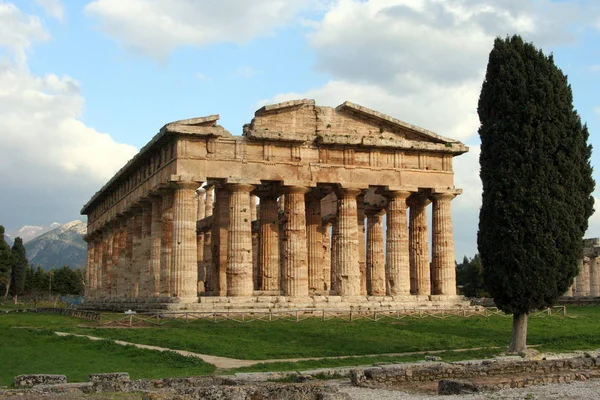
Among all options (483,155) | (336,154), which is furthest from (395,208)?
(483,155)

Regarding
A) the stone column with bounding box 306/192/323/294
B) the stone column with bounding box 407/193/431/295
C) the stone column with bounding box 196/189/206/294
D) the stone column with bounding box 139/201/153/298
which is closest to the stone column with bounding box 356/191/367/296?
the stone column with bounding box 306/192/323/294

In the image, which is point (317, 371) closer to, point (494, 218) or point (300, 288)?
point (494, 218)

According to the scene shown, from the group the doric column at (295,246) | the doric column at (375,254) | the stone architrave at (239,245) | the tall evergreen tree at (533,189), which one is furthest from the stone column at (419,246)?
the tall evergreen tree at (533,189)

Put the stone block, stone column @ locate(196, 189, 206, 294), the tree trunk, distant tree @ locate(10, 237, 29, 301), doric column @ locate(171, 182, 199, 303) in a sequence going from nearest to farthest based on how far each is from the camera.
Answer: the stone block
the tree trunk
doric column @ locate(171, 182, 199, 303)
stone column @ locate(196, 189, 206, 294)
distant tree @ locate(10, 237, 29, 301)

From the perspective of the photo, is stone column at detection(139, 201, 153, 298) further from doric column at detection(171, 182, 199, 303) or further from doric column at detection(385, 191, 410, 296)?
doric column at detection(385, 191, 410, 296)

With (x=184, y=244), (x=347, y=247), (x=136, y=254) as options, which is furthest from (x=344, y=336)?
(x=136, y=254)

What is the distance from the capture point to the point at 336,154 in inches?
1513

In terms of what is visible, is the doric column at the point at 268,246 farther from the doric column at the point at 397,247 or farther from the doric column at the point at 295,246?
the doric column at the point at 397,247

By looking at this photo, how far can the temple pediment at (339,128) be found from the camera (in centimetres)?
3744

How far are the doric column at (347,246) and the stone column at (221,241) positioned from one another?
6.22 meters

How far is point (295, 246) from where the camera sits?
122ft

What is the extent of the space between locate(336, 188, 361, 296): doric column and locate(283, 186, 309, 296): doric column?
1950 millimetres

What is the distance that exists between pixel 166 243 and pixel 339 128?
36.0ft

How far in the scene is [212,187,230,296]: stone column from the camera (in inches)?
1567
